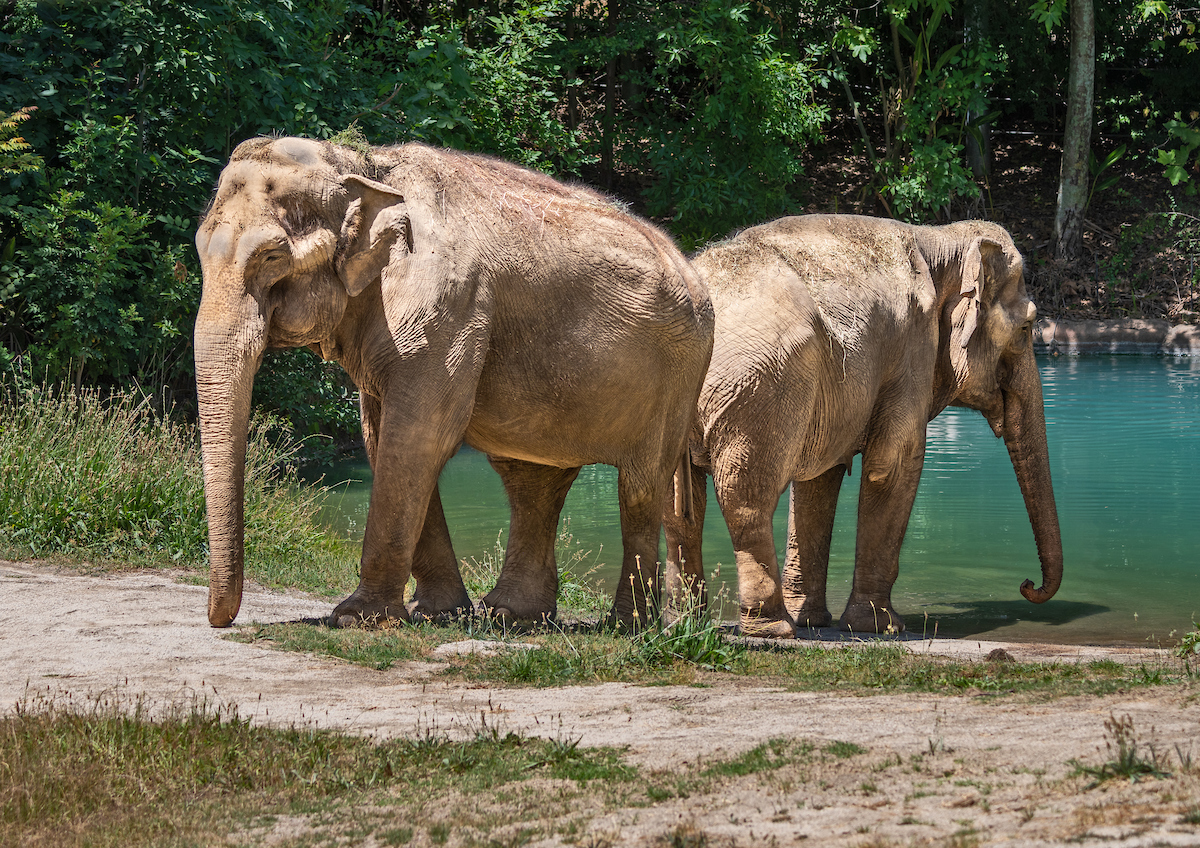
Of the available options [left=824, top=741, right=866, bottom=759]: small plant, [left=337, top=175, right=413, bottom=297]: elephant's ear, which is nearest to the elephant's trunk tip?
[left=337, top=175, right=413, bottom=297]: elephant's ear

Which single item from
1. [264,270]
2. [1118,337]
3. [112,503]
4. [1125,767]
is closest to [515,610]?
[264,270]

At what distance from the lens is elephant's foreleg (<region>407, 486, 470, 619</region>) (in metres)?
8.00

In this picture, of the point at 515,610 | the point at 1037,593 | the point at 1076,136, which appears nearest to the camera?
the point at 515,610

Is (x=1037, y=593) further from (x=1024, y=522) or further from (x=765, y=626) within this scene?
(x=1024, y=522)

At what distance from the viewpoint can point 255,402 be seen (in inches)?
635

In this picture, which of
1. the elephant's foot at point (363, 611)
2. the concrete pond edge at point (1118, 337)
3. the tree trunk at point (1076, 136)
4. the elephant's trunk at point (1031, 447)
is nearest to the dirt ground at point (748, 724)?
the elephant's foot at point (363, 611)

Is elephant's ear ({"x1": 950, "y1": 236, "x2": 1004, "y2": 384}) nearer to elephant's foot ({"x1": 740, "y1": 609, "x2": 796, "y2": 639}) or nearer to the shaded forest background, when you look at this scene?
elephant's foot ({"x1": 740, "y1": 609, "x2": 796, "y2": 639})

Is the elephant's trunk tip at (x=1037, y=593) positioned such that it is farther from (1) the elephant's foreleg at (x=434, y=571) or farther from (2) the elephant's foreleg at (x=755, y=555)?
(1) the elephant's foreleg at (x=434, y=571)

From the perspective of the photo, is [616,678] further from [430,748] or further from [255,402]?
[255,402]

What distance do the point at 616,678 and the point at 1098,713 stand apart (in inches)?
83.0

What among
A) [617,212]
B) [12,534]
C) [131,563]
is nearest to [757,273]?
[617,212]

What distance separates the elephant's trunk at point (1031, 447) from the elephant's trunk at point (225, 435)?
19.4 ft

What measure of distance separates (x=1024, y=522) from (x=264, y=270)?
32.5 ft

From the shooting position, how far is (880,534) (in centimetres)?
927
